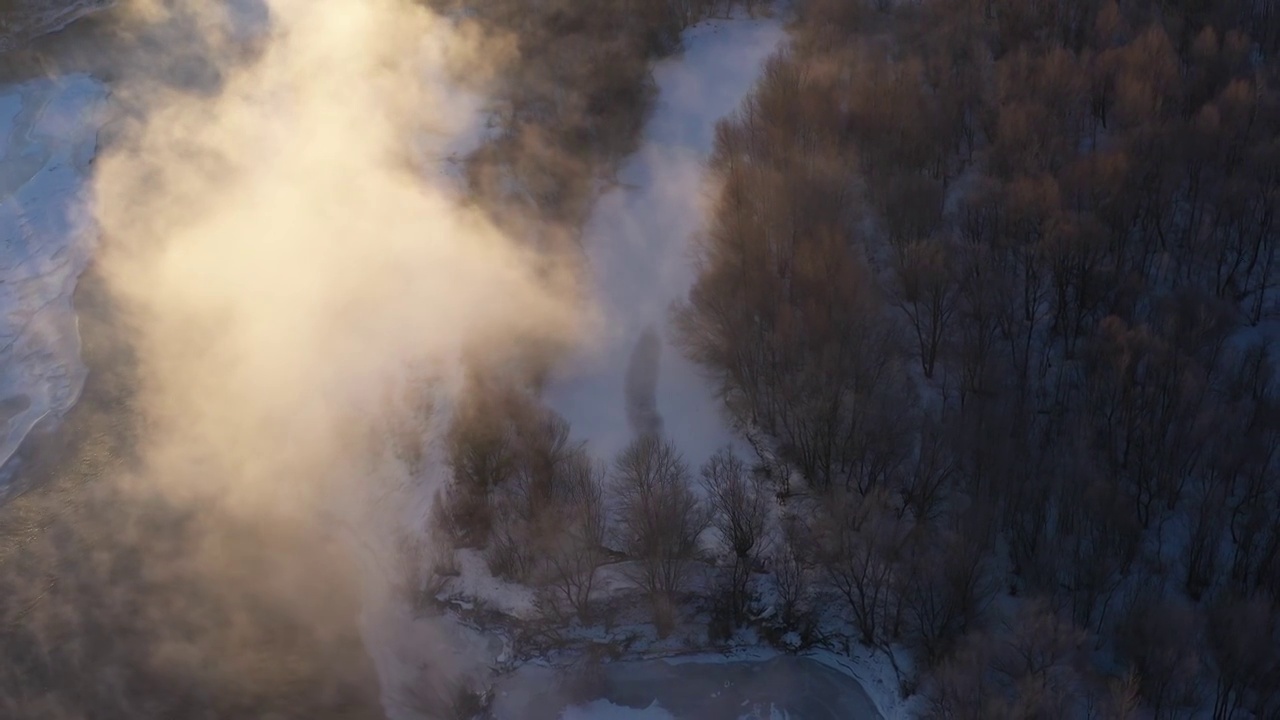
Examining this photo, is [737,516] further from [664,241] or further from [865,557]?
[664,241]

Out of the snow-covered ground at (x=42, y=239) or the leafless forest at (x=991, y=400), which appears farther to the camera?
the snow-covered ground at (x=42, y=239)

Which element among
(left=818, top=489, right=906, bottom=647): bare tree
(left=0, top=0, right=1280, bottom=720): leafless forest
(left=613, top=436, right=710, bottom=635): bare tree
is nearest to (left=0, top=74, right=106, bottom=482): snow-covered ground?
(left=0, top=0, right=1280, bottom=720): leafless forest

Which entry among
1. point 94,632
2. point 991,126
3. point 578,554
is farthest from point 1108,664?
point 94,632

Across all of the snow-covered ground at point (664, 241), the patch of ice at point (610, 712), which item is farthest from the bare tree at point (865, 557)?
the patch of ice at point (610, 712)

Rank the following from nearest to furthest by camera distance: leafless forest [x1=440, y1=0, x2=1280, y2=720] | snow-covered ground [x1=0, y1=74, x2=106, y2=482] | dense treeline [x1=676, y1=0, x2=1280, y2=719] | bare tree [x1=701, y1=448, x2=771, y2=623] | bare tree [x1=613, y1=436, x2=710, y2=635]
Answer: dense treeline [x1=676, y1=0, x2=1280, y2=719]
leafless forest [x1=440, y1=0, x2=1280, y2=720]
bare tree [x1=613, y1=436, x2=710, y2=635]
bare tree [x1=701, y1=448, x2=771, y2=623]
snow-covered ground [x1=0, y1=74, x2=106, y2=482]

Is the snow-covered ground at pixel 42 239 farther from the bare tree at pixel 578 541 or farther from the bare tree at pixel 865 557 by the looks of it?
the bare tree at pixel 865 557

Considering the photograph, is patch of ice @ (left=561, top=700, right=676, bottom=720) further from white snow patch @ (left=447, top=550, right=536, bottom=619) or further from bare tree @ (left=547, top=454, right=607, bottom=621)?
white snow patch @ (left=447, top=550, right=536, bottom=619)

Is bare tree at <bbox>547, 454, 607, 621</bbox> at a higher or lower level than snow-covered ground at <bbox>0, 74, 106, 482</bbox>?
lower

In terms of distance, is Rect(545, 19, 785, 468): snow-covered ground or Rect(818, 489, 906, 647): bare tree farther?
Rect(545, 19, 785, 468): snow-covered ground
